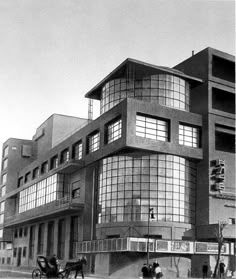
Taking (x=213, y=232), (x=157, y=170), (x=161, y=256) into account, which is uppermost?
(x=157, y=170)

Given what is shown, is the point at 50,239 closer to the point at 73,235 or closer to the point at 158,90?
the point at 73,235

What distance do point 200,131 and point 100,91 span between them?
52.7ft

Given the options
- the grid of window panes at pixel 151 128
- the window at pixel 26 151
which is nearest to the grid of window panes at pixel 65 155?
the grid of window panes at pixel 151 128

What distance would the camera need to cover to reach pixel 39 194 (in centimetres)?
8031

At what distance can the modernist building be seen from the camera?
177ft

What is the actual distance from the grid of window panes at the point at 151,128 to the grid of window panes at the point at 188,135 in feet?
6.66

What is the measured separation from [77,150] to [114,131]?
43.8 ft

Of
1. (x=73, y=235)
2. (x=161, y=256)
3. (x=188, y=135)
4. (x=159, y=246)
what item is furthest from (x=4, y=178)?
(x=159, y=246)

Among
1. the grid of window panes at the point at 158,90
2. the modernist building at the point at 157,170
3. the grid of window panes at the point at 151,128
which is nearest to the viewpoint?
the modernist building at the point at 157,170

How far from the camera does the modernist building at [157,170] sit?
5381 centimetres

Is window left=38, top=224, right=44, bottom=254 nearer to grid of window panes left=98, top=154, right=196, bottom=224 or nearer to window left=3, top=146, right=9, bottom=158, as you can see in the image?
grid of window panes left=98, top=154, right=196, bottom=224

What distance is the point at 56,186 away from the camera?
237 feet

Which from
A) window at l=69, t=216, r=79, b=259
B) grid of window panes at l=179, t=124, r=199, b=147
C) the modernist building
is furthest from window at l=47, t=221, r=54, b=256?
grid of window panes at l=179, t=124, r=199, b=147

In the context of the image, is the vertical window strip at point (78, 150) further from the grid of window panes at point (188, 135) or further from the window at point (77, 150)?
the grid of window panes at point (188, 135)
